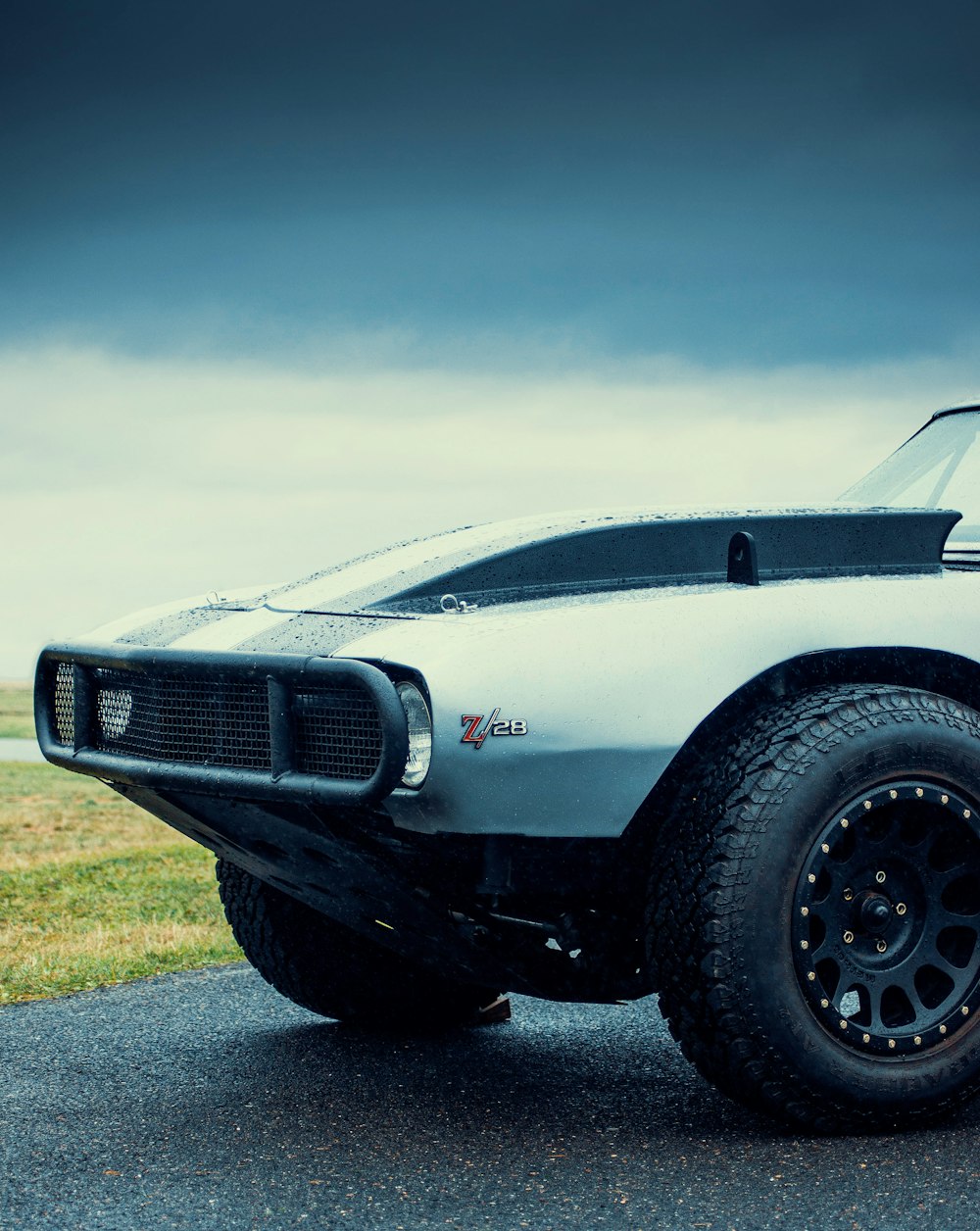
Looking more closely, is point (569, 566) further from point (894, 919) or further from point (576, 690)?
point (894, 919)

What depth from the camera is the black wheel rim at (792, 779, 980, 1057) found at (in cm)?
292

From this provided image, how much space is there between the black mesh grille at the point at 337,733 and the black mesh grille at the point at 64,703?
908 mm

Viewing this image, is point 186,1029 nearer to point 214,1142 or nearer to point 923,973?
point 214,1142

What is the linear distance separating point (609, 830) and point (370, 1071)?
1.24 metres

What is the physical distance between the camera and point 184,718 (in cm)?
322

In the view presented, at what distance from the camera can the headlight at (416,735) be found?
9.12 ft

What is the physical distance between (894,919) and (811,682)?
52 cm

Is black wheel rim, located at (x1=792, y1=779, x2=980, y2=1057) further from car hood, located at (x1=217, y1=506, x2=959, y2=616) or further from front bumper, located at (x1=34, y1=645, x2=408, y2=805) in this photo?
front bumper, located at (x1=34, y1=645, x2=408, y2=805)

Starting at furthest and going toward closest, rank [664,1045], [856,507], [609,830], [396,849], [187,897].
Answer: [187,897]
[664,1045]
[856,507]
[396,849]
[609,830]

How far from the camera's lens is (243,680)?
302 cm

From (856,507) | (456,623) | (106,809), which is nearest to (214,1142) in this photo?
(456,623)

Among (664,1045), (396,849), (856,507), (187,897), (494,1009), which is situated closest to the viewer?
(396,849)

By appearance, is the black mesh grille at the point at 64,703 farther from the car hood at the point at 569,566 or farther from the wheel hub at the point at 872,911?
the wheel hub at the point at 872,911

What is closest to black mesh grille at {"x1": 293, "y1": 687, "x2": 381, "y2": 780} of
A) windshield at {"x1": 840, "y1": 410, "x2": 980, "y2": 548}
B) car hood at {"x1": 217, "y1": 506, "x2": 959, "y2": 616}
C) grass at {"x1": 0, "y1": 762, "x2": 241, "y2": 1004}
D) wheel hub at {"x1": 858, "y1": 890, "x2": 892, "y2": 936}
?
car hood at {"x1": 217, "y1": 506, "x2": 959, "y2": 616}
